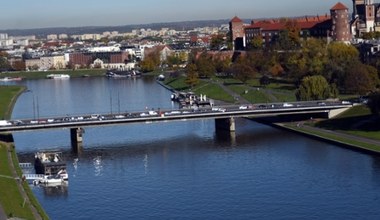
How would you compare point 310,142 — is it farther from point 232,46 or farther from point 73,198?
point 232,46

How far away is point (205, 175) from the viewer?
88.1ft

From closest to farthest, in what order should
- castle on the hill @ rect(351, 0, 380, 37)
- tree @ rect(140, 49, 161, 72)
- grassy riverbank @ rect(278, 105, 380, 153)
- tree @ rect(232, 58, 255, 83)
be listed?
1. grassy riverbank @ rect(278, 105, 380, 153)
2. tree @ rect(232, 58, 255, 83)
3. castle on the hill @ rect(351, 0, 380, 37)
4. tree @ rect(140, 49, 161, 72)

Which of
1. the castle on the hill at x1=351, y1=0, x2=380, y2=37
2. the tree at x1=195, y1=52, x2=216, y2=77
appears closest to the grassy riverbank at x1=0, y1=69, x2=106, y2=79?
the tree at x1=195, y1=52, x2=216, y2=77

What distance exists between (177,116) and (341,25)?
29483 millimetres

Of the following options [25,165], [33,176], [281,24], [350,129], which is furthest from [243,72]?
[33,176]

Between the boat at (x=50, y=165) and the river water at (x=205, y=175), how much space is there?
0.39 m

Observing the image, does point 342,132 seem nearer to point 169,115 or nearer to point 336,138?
point 336,138

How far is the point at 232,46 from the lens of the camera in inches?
2960

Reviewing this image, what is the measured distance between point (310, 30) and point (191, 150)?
121 ft

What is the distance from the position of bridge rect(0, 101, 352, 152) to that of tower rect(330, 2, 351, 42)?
2381cm

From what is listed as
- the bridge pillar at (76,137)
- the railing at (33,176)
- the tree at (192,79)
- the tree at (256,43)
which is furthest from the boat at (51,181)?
the tree at (256,43)

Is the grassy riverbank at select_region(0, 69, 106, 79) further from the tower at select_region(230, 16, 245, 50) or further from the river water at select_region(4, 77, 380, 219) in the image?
the river water at select_region(4, 77, 380, 219)

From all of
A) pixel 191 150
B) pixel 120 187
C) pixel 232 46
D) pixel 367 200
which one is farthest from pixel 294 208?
pixel 232 46

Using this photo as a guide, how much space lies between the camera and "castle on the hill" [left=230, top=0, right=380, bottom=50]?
6238cm
